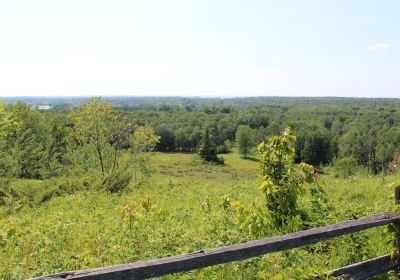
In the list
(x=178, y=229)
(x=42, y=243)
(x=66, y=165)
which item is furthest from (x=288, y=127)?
(x=66, y=165)

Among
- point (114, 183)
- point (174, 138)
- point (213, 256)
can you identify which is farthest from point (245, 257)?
point (174, 138)

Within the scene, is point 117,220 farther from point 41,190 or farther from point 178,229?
point 41,190

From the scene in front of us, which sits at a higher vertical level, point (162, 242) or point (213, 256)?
point (213, 256)

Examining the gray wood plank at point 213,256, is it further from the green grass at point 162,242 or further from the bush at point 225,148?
the bush at point 225,148

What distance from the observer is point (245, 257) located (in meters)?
3.84

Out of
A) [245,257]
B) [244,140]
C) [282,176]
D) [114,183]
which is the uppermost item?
[282,176]

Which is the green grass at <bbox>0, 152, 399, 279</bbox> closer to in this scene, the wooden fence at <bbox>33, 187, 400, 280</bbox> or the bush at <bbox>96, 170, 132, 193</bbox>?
the wooden fence at <bbox>33, 187, 400, 280</bbox>

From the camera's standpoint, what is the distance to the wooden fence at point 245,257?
124 inches

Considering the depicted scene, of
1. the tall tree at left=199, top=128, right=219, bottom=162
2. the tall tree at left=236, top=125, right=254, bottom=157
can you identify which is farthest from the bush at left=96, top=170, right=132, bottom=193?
the tall tree at left=236, top=125, right=254, bottom=157

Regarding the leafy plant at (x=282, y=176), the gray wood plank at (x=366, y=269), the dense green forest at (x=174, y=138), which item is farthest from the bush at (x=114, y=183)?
the gray wood plank at (x=366, y=269)

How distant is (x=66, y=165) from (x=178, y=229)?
32543 millimetres

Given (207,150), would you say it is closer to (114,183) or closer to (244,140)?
(244,140)

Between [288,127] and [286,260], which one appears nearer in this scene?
[286,260]

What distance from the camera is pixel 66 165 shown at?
121 ft
